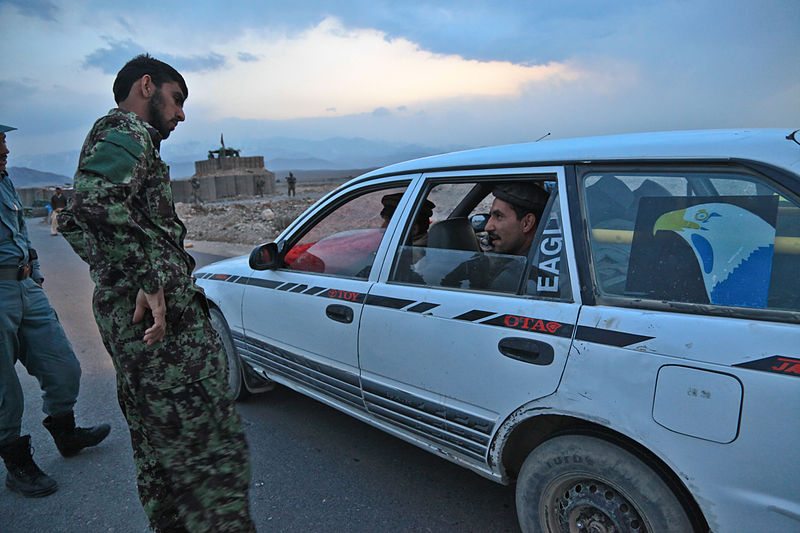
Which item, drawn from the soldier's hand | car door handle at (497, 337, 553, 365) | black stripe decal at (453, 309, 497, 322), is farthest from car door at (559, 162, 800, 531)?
the soldier's hand

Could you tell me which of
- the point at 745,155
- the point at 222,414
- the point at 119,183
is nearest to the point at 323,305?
the point at 222,414

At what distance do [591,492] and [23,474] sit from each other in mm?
2938

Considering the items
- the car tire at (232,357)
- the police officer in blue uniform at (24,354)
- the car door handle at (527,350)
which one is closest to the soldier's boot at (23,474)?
the police officer in blue uniform at (24,354)

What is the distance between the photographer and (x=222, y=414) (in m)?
1.89

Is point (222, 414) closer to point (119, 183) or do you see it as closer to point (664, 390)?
point (119, 183)

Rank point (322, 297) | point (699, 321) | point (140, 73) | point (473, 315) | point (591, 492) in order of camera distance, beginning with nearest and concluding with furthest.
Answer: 1. point (699, 321)
2. point (591, 492)
3. point (140, 73)
4. point (473, 315)
5. point (322, 297)

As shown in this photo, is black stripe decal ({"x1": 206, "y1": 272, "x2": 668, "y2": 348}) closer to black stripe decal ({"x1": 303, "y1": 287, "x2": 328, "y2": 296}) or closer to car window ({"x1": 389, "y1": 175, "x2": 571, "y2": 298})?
black stripe decal ({"x1": 303, "y1": 287, "x2": 328, "y2": 296})

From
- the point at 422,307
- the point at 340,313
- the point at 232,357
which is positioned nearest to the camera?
the point at 422,307

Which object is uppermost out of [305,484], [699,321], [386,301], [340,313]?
[699,321]

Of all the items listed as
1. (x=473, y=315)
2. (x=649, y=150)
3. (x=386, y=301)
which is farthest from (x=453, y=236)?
(x=649, y=150)

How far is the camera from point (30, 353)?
2.84 meters

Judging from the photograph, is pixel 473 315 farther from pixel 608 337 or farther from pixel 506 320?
pixel 608 337

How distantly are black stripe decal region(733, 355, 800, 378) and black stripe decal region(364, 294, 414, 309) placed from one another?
1.31 m

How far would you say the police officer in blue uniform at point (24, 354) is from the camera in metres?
2.67
